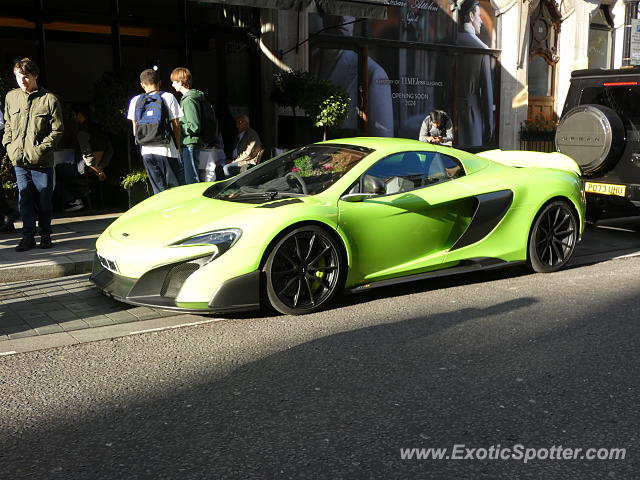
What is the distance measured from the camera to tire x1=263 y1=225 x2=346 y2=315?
5270 millimetres

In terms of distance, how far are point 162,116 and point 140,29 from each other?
4.39 m

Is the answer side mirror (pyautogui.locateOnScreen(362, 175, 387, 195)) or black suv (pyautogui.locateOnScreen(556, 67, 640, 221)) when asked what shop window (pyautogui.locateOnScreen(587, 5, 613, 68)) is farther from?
side mirror (pyautogui.locateOnScreen(362, 175, 387, 195))

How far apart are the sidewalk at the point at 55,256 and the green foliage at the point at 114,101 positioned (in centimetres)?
166

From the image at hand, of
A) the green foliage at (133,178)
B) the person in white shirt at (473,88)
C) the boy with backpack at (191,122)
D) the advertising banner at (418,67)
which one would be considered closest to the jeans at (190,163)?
the boy with backpack at (191,122)

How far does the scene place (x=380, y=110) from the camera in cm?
1421

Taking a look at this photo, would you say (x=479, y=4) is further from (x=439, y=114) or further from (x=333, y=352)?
(x=333, y=352)

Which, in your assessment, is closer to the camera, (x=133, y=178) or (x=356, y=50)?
(x=133, y=178)

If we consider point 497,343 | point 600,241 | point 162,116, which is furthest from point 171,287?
point 600,241

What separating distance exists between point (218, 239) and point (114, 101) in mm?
5697

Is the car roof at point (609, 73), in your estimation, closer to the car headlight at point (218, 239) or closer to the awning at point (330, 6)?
the awning at point (330, 6)

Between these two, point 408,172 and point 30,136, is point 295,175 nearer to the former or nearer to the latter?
point 408,172

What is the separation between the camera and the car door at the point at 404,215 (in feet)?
18.5

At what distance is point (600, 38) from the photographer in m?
18.8

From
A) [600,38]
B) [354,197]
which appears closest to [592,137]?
[354,197]
